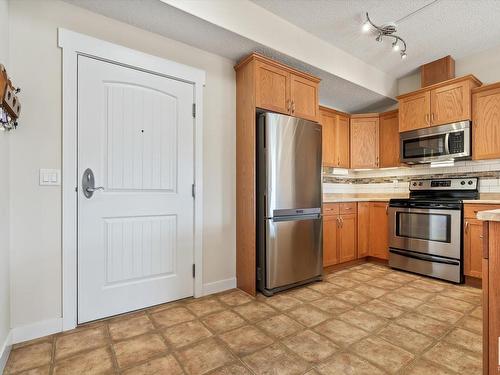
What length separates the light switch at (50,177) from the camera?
71.6 inches

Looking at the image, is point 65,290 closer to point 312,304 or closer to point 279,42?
point 312,304

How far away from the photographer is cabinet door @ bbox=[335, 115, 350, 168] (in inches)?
157

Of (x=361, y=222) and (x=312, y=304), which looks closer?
(x=312, y=304)

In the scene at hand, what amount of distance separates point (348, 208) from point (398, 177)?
1.15 m

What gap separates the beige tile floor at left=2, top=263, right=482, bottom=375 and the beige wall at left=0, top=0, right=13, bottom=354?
0.26 metres

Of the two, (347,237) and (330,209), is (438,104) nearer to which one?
(330,209)

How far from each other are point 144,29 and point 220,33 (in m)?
0.65

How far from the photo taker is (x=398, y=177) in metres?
4.00

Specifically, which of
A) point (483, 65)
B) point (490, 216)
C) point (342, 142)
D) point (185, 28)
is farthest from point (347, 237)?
point (185, 28)

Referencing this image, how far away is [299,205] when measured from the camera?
8.73 ft

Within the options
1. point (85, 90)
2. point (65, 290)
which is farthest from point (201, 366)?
point (85, 90)

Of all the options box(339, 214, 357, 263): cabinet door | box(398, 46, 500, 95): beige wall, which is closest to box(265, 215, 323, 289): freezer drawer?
box(339, 214, 357, 263): cabinet door

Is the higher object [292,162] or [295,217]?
[292,162]

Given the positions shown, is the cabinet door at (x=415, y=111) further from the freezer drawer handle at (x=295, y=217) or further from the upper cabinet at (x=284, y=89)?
the freezer drawer handle at (x=295, y=217)
